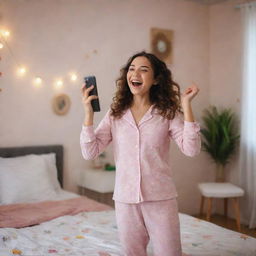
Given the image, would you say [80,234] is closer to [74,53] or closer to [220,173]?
[74,53]

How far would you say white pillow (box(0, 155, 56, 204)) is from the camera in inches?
116

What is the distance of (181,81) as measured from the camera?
440 centimetres

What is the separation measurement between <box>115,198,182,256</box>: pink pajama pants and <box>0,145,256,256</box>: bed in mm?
447

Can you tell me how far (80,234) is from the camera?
2.27 m

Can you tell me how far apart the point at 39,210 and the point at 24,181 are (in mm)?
380

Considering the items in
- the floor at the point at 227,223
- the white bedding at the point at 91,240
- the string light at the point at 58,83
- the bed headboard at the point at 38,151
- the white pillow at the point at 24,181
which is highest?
the string light at the point at 58,83

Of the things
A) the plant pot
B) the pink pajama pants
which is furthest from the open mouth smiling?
the plant pot

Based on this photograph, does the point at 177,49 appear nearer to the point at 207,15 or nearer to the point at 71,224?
the point at 207,15

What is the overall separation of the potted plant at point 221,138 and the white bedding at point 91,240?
1.79 m

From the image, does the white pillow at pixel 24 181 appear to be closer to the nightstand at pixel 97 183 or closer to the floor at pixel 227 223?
the nightstand at pixel 97 183

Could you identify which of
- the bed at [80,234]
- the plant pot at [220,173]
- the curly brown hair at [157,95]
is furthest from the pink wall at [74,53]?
the curly brown hair at [157,95]

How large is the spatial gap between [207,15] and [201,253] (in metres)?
3.40

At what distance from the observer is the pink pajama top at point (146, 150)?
1.49 metres

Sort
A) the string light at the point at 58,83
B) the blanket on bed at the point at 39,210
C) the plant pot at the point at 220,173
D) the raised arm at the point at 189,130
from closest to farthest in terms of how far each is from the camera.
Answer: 1. the raised arm at the point at 189,130
2. the blanket on bed at the point at 39,210
3. the string light at the point at 58,83
4. the plant pot at the point at 220,173
